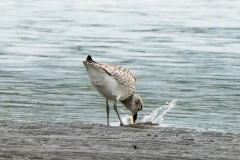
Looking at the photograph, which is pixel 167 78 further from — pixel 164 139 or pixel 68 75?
pixel 164 139

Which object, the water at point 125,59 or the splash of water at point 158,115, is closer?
the splash of water at point 158,115

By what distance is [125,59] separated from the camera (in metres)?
21.7

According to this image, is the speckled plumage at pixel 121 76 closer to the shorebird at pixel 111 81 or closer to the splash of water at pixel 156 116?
the shorebird at pixel 111 81

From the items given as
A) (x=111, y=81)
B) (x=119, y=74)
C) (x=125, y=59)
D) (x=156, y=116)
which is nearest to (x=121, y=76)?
(x=119, y=74)

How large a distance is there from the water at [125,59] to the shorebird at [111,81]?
0.87 m

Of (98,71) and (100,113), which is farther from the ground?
(98,71)

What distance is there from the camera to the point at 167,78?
60.2 ft

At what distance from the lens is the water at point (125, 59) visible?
1437cm

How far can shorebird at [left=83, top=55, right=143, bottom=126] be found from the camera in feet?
38.1

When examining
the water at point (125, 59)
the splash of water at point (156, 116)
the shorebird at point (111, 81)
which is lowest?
the water at point (125, 59)

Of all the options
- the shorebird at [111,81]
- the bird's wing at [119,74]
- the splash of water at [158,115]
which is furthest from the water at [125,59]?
the bird's wing at [119,74]

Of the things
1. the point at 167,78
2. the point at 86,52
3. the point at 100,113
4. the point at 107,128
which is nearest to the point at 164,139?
the point at 107,128

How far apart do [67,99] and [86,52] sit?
8.18 m

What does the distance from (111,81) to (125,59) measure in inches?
382
